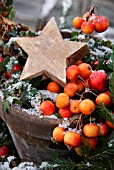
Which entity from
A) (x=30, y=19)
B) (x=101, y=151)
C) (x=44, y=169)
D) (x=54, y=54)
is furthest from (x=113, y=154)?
(x=30, y=19)

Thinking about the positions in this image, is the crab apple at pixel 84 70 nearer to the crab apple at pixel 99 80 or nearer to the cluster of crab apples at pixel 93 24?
the crab apple at pixel 99 80

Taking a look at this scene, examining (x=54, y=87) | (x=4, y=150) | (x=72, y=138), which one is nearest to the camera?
(x=72, y=138)

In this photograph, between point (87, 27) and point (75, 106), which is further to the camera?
point (87, 27)

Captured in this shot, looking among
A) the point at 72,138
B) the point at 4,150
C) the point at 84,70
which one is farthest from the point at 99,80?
the point at 4,150

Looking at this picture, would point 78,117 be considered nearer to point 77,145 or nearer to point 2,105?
point 77,145

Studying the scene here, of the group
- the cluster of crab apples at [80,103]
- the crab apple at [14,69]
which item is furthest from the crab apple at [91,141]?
the crab apple at [14,69]

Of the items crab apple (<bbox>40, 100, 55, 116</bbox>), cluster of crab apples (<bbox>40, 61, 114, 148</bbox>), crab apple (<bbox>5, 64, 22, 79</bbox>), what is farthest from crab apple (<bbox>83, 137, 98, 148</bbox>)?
crab apple (<bbox>5, 64, 22, 79</bbox>)

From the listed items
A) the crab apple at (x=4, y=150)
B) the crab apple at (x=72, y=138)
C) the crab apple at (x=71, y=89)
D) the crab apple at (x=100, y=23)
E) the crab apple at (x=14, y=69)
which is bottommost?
the crab apple at (x=4, y=150)

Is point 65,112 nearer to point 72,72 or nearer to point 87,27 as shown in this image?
point 72,72
